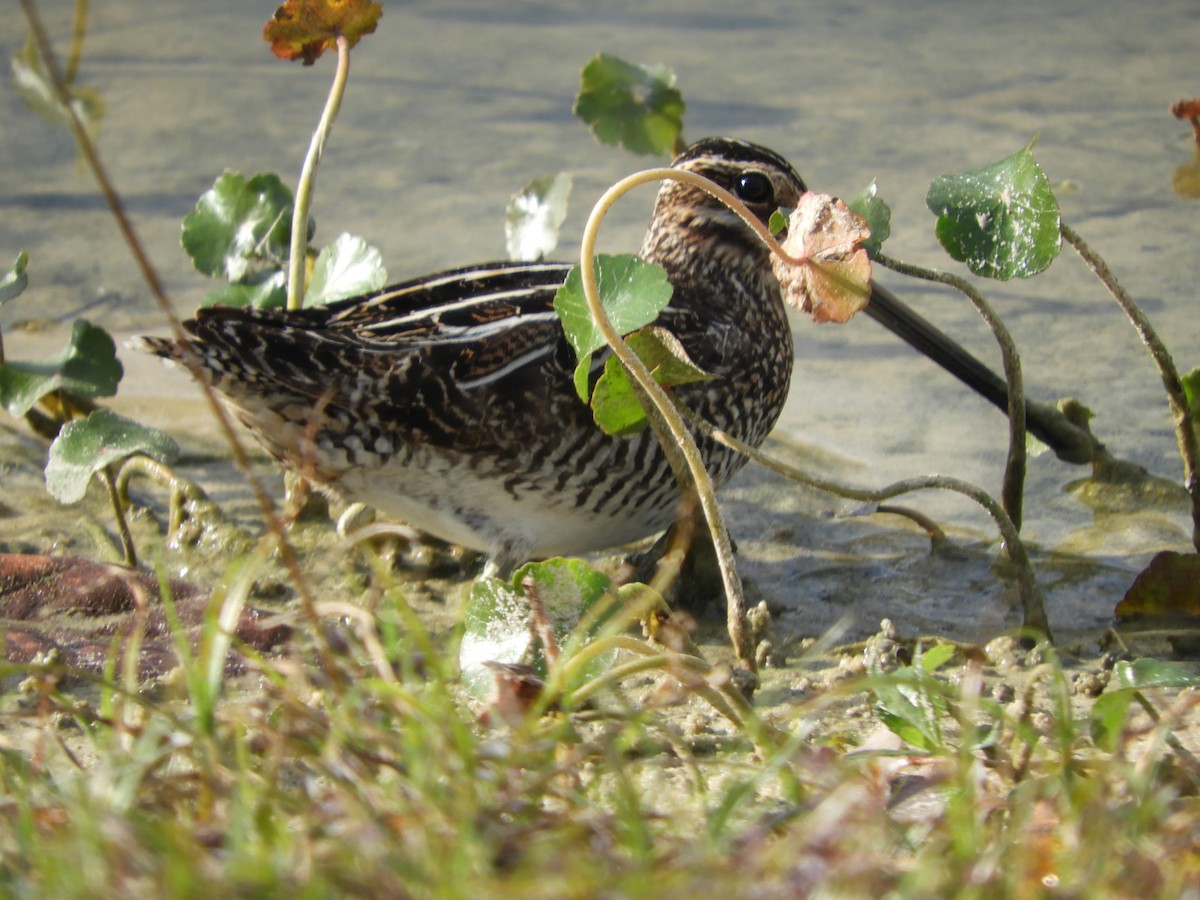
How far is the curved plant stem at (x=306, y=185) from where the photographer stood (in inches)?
132

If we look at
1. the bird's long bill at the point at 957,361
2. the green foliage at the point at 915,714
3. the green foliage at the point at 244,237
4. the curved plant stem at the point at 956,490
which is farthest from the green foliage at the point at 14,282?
the green foliage at the point at 915,714

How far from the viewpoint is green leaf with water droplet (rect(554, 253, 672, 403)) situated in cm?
252

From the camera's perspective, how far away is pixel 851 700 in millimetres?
2758

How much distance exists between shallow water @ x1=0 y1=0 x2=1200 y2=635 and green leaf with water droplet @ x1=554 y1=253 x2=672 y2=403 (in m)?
1.04

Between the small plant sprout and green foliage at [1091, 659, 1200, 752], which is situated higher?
the small plant sprout

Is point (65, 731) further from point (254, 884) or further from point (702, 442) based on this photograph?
point (702, 442)

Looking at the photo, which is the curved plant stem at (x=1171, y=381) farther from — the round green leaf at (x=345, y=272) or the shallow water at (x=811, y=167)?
the round green leaf at (x=345, y=272)

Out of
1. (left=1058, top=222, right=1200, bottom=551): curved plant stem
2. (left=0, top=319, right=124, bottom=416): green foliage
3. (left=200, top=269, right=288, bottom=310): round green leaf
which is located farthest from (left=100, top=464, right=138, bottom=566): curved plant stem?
(left=1058, top=222, right=1200, bottom=551): curved plant stem

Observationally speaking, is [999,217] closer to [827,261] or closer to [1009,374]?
[1009,374]

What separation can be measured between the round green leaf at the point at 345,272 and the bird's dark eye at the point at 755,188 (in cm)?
90

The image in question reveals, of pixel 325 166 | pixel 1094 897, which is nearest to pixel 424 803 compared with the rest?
pixel 1094 897

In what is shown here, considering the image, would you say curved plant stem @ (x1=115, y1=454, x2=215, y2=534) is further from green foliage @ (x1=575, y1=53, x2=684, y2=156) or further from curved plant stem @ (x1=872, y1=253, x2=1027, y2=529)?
curved plant stem @ (x1=872, y1=253, x2=1027, y2=529)

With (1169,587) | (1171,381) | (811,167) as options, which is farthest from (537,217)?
(811,167)

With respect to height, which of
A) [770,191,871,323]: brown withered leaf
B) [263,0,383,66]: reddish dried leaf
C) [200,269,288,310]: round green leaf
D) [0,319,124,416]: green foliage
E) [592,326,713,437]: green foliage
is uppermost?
[263,0,383,66]: reddish dried leaf
